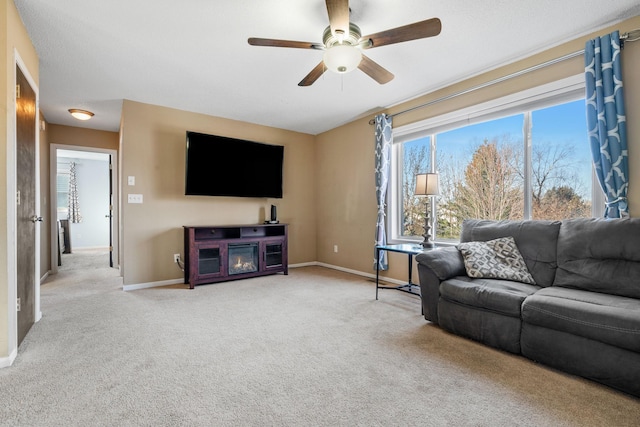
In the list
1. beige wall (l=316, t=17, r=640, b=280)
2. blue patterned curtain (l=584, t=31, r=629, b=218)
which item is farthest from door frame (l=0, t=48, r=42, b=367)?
blue patterned curtain (l=584, t=31, r=629, b=218)

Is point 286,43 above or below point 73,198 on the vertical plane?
above

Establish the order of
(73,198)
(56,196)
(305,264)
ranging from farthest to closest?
(73,198), (305,264), (56,196)

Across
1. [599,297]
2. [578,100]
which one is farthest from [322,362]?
[578,100]

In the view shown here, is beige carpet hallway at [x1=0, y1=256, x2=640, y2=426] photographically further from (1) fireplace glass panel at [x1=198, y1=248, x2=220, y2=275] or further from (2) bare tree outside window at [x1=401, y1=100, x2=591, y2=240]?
(2) bare tree outside window at [x1=401, y1=100, x2=591, y2=240]

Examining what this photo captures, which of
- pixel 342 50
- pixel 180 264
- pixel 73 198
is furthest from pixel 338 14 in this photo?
pixel 73 198

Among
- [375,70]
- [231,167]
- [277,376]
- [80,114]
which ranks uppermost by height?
[80,114]

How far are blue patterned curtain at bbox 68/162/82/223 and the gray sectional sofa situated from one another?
891 centimetres

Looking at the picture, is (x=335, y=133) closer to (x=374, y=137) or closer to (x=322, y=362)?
(x=374, y=137)

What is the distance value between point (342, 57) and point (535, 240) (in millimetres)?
2149

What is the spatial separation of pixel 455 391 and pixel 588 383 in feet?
2.64

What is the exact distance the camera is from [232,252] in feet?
→ 14.1

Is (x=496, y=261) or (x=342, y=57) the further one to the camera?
(x=496, y=261)

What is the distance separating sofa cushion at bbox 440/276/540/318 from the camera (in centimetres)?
211

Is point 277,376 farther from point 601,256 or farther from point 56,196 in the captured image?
point 56,196
